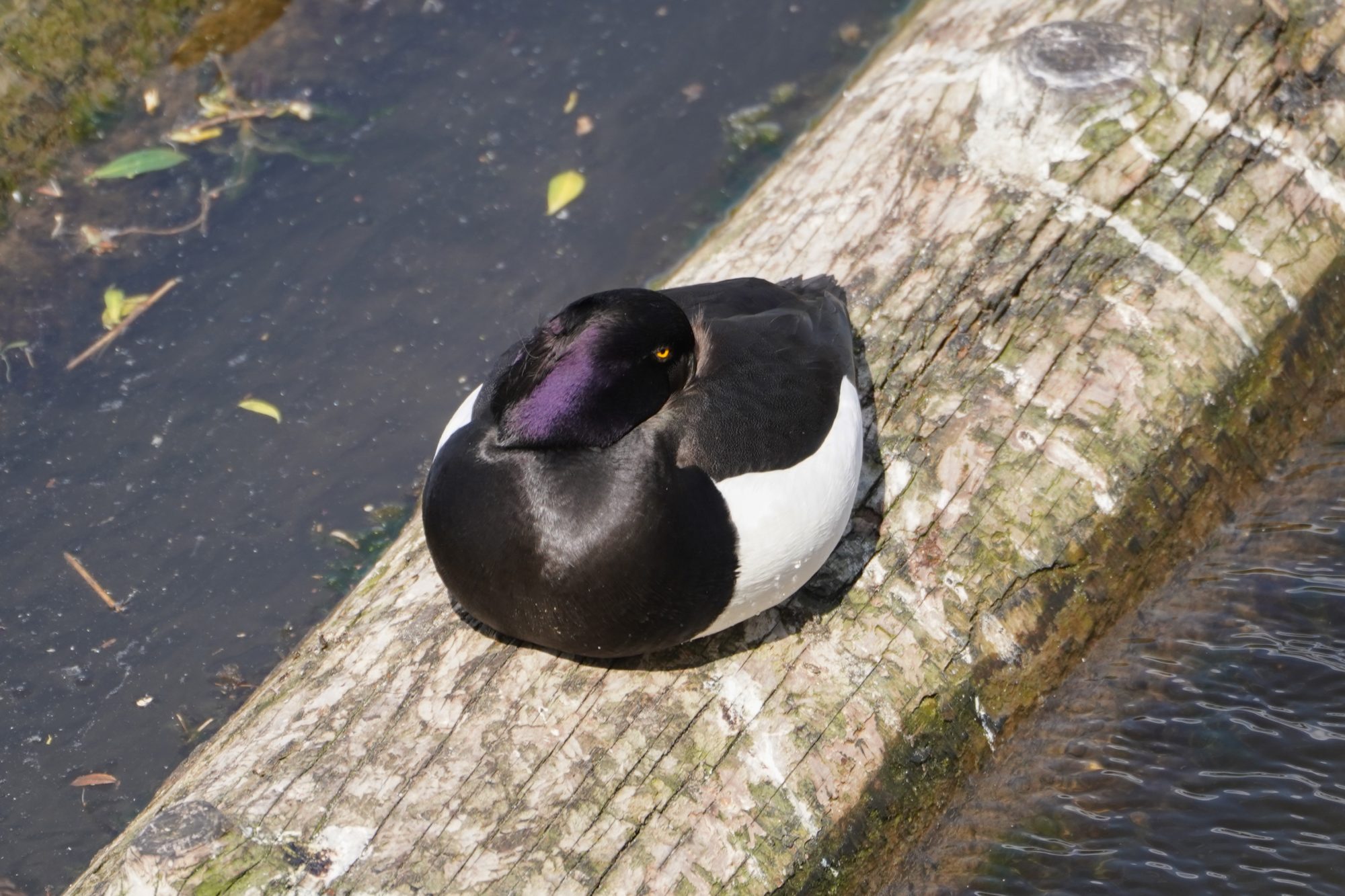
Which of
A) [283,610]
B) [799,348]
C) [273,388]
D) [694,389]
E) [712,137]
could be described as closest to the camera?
[694,389]

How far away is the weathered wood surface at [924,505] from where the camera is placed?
299 cm

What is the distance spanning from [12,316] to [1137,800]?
14.2 ft

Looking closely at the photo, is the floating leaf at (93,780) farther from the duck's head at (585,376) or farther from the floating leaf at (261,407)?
the duck's head at (585,376)

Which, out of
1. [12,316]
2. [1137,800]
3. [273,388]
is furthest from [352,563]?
[1137,800]

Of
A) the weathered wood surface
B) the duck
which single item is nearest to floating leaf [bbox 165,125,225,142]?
the weathered wood surface

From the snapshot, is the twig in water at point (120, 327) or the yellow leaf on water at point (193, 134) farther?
the yellow leaf on water at point (193, 134)

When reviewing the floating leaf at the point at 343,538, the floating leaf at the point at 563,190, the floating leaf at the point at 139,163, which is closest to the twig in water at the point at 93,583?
the floating leaf at the point at 343,538

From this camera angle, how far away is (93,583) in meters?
4.29

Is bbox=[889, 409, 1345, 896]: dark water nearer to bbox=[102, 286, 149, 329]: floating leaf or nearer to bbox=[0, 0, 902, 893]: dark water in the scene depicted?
bbox=[0, 0, 902, 893]: dark water

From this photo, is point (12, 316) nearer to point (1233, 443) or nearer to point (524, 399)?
point (524, 399)

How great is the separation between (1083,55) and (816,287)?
4.43 ft

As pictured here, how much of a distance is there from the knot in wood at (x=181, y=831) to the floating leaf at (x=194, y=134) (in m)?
3.59

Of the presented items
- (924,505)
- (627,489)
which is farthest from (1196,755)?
(627,489)

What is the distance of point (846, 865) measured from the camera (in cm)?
319
